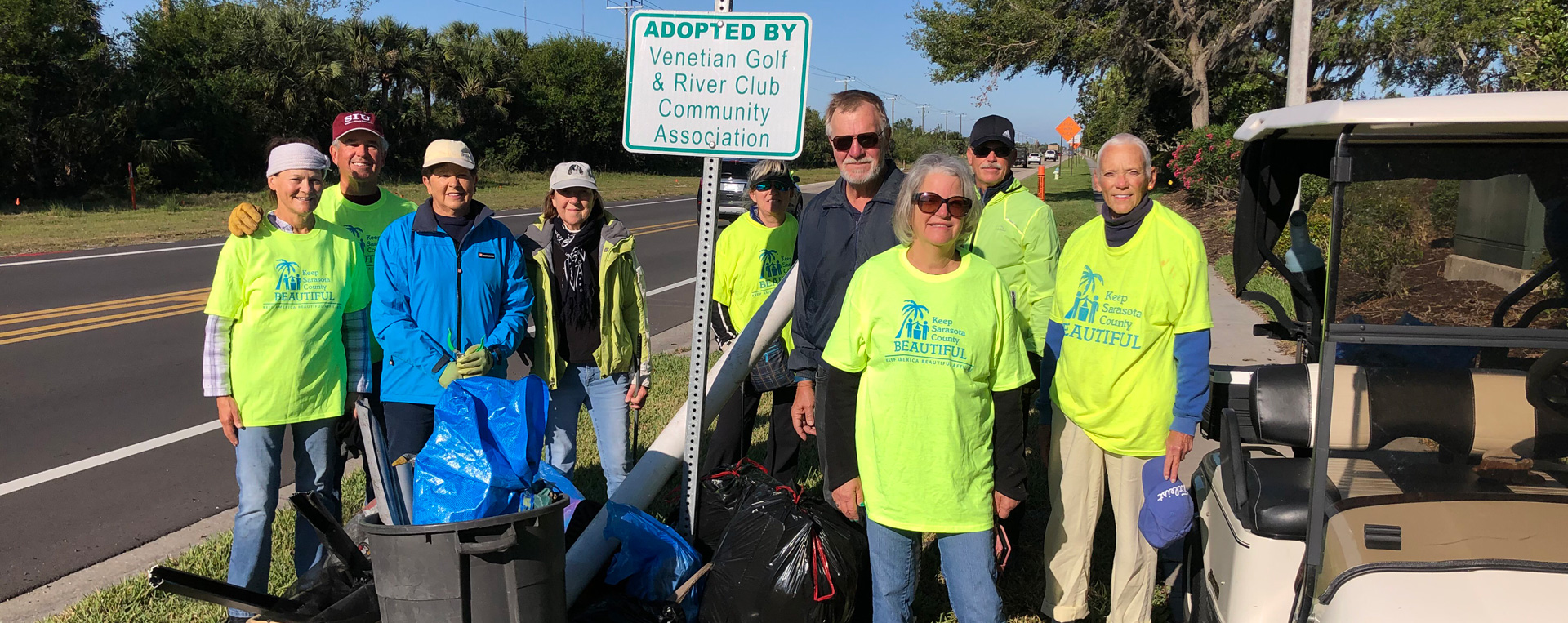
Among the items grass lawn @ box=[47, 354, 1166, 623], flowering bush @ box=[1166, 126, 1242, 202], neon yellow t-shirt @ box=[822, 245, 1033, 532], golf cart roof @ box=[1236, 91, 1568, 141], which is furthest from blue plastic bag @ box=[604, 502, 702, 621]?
flowering bush @ box=[1166, 126, 1242, 202]

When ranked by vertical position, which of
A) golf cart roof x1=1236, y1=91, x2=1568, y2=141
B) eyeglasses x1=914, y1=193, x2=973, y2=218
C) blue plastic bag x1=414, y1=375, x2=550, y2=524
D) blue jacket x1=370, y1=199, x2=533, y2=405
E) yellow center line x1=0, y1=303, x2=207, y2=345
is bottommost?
yellow center line x1=0, y1=303, x2=207, y2=345

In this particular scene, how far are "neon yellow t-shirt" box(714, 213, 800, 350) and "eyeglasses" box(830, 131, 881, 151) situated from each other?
1509mm

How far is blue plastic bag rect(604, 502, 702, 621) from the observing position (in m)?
3.47

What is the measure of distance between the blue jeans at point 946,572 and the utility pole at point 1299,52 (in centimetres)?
890

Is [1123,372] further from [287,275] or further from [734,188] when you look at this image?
[734,188]

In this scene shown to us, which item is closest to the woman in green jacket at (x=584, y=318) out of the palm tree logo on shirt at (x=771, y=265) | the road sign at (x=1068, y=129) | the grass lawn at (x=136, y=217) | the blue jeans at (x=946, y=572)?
the palm tree logo on shirt at (x=771, y=265)

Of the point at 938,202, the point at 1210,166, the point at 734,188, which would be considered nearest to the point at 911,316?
the point at 938,202

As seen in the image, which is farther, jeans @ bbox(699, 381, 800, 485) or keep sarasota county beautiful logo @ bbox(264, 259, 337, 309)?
jeans @ bbox(699, 381, 800, 485)

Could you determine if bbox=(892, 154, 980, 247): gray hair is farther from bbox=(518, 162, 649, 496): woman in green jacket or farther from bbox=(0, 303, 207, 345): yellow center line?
bbox=(0, 303, 207, 345): yellow center line

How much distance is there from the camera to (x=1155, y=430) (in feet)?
11.5

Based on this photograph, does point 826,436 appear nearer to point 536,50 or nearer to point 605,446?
point 605,446

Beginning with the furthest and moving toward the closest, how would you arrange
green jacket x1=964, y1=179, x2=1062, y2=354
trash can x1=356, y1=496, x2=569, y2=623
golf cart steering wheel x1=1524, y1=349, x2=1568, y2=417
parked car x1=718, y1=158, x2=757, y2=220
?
parked car x1=718, y1=158, x2=757, y2=220
green jacket x1=964, y1=179, x2=1062, y2=354
golf cart steering wheel x1=1524, y1=349, x2=1568, y2=417
trash can x1=356, y1=496, x2=569, y2=623

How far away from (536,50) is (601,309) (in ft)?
173

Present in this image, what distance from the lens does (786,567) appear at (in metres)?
3.32
